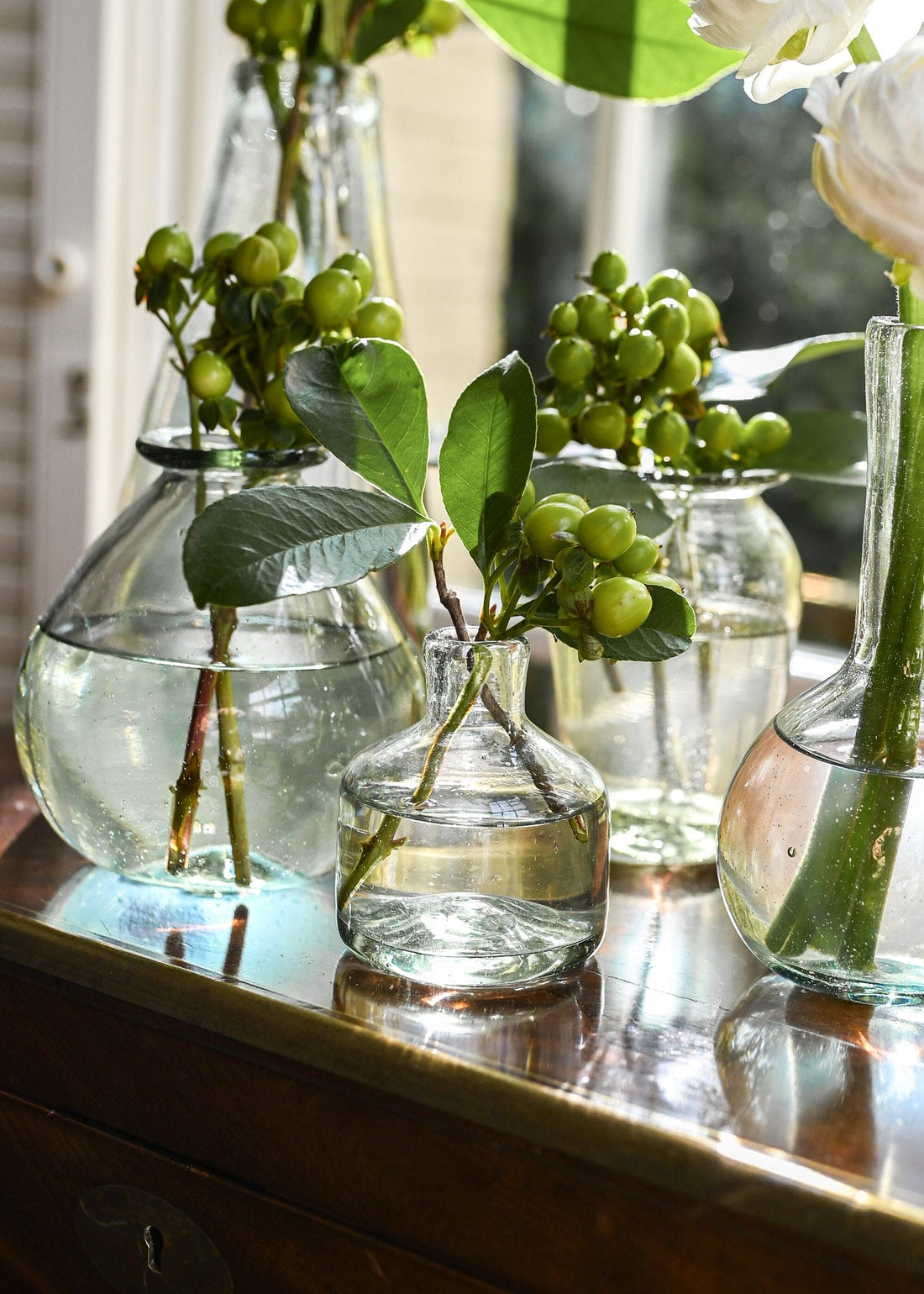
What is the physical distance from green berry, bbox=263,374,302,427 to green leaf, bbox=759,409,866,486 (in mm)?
255

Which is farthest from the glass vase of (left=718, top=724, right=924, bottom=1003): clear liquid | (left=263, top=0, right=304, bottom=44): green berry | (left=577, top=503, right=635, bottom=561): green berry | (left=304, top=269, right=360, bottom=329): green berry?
(left=263, top=0, right=304, bottom=44): green berry

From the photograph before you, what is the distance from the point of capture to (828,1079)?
0.48 metres

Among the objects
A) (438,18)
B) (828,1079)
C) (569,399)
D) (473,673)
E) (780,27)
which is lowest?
(828,1079)

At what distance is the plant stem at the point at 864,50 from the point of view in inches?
19.6

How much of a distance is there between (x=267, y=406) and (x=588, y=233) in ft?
3.16

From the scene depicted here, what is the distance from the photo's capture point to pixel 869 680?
54 centimetres

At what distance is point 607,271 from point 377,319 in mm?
111

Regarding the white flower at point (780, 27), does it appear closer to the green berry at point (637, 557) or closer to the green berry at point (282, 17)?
the green berry at point (637, 557)

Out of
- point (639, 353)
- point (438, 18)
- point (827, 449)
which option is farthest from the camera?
point (438, 18)

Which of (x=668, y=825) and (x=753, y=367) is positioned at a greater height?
(x=753, y=367)

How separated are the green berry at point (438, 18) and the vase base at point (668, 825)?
1.56 feet

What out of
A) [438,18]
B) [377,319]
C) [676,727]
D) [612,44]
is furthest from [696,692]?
[438,18]

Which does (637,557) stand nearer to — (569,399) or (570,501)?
(570,501)

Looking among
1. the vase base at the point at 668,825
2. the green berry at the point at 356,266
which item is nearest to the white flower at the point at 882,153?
the green berry at the point at 356,266
